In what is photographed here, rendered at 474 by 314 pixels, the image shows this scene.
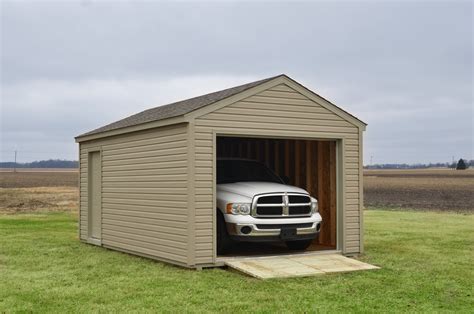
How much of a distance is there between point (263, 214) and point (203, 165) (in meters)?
1.48

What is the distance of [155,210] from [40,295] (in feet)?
12.0

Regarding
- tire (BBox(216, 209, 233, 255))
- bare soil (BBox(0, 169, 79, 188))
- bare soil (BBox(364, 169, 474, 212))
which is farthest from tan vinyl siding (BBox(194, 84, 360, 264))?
bare soil (BBox(0, 169, 79, 188))

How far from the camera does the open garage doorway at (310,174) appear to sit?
43.8ft

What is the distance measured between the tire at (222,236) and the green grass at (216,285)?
88 centimetres

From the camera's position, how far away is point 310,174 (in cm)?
1419

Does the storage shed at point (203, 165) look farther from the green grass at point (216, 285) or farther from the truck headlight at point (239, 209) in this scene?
the green grass at point (216, 285)

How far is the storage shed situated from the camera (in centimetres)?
1118

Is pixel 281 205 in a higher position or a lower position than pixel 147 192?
lower

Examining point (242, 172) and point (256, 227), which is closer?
point (256, 227)

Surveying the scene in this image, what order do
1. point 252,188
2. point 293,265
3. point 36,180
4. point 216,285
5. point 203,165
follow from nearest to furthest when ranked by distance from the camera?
point 216,285, point 293,265, point 203,165, point 252,188, point 36,180

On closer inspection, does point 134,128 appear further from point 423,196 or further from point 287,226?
point 423,196

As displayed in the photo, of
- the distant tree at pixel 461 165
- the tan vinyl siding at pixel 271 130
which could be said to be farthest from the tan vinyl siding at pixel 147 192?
the distant tree at pixel 461 165

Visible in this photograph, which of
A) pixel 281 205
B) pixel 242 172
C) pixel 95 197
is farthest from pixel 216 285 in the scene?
pixel 95 197

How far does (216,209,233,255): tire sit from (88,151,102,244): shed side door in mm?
4416
